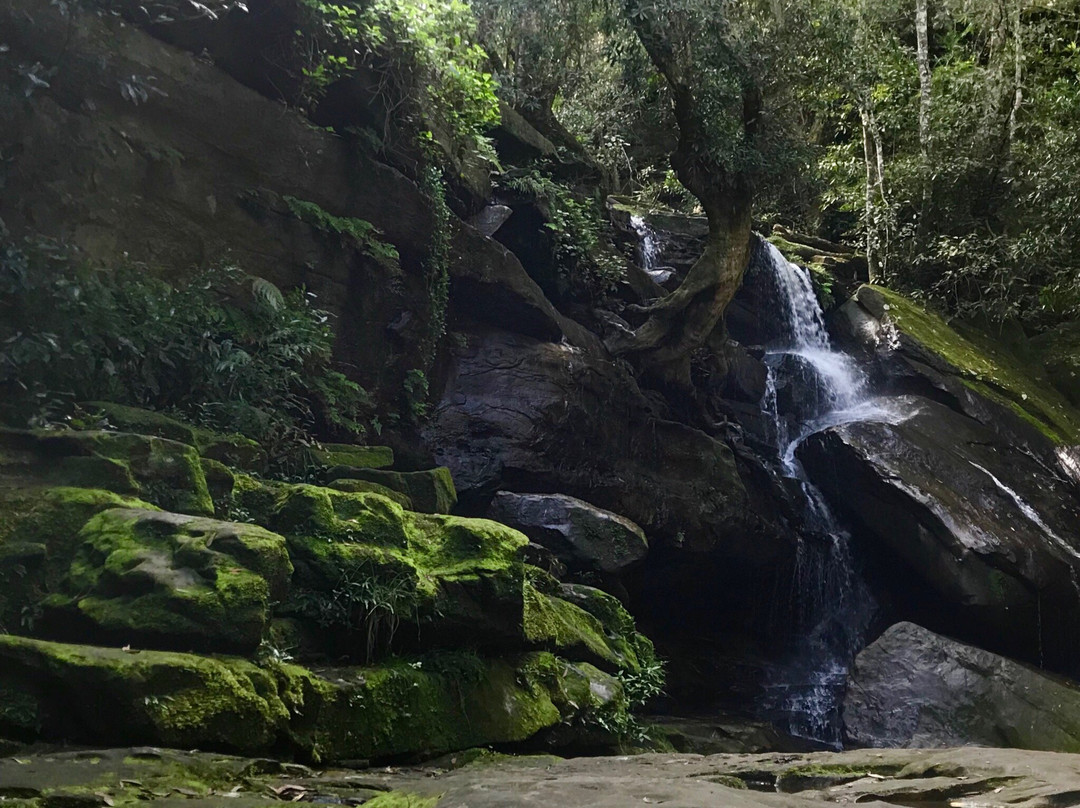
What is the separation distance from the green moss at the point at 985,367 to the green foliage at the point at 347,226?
419 inches

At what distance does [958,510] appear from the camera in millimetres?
13227

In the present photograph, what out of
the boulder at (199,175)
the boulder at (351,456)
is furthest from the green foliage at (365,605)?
the boulder at (199,175)

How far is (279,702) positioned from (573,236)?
1091cm

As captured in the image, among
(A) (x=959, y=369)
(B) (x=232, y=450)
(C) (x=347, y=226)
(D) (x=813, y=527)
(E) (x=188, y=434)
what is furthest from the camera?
(A) (x=959, y=369)

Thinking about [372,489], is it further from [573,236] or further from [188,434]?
[573,236]

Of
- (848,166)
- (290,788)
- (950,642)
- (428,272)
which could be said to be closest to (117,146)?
(428,272)

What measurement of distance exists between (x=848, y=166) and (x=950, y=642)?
47.1 ft

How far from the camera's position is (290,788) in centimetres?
382

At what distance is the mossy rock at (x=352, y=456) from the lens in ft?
27.8


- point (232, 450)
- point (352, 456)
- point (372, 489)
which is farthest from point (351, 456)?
point (232, 450)

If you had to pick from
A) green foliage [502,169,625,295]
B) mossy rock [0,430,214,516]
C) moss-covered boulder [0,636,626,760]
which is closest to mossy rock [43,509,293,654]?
moss-covered boulder [0,636,626,760]

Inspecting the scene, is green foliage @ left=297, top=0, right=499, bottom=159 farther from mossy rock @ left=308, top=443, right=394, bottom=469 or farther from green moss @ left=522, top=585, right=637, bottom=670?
green moss @ left=522, top=585, right=637, bottom=670

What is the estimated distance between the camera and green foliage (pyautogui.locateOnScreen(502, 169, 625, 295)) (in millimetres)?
14086

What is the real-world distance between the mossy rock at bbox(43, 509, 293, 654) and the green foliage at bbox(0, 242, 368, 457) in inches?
68.1
